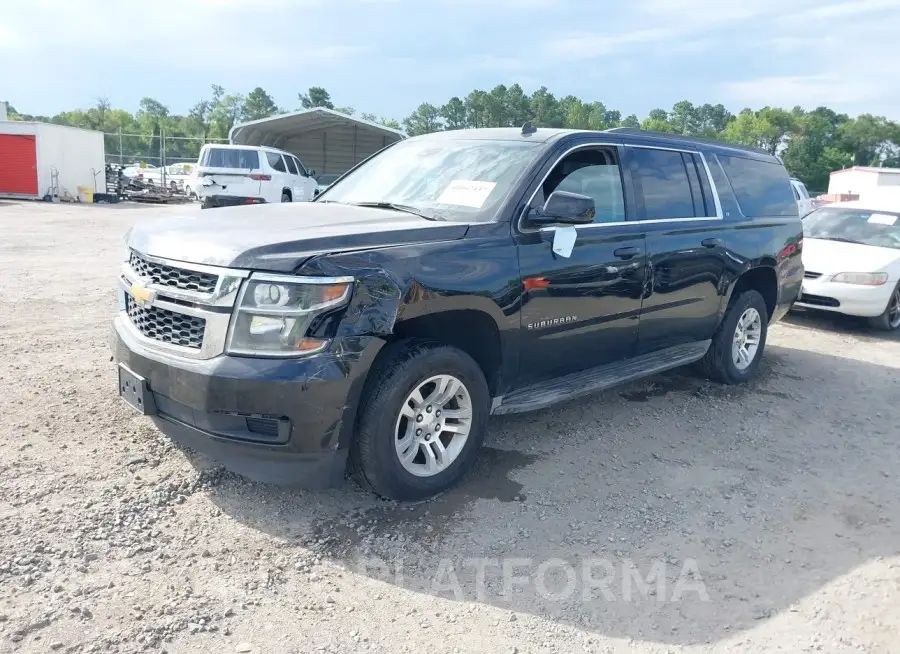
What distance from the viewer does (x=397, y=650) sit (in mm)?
2676

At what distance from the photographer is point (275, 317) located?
10.3 ft

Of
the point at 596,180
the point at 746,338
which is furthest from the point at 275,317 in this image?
the point at 746,338

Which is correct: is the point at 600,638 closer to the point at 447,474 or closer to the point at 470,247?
the point at 447,474

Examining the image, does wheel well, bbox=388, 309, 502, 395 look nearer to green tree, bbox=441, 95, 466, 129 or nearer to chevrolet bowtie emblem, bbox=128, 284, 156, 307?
chevrolet bowtie emblem, bbox=128, 284, 156, 307

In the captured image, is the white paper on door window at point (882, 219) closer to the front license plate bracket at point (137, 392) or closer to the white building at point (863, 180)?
the front license plate bracket at point (137, 392)

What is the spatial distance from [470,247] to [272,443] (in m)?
1.40

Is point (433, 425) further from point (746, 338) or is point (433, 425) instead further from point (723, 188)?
point (746, 338)

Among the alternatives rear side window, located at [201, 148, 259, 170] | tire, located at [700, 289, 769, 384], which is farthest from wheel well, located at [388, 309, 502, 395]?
rear side window, located at [201, 148, 259, 170]

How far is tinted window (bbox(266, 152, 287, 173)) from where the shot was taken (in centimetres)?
1908

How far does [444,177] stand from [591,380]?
62.4 inches

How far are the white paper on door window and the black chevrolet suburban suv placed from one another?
18.0 ft

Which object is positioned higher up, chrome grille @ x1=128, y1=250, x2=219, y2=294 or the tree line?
the tree line

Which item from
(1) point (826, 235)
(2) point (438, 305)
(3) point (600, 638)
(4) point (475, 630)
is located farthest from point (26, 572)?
(1) point (826, 235)

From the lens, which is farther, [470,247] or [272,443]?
[470,247]
